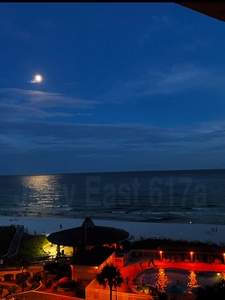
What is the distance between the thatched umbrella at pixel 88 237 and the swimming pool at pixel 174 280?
13.6 ft

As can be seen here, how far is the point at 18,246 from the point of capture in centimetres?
2525

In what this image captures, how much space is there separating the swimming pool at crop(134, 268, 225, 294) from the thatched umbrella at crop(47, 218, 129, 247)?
416 centimetres

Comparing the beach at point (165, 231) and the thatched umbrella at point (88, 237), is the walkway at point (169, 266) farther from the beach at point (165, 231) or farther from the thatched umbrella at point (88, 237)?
the beach at point (165, 231)

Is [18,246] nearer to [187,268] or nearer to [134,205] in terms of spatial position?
[187,268]

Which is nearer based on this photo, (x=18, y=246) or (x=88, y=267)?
(x=88, y=267)

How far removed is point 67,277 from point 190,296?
5.78 metres

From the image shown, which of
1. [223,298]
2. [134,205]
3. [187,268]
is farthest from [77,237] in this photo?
[134,205]

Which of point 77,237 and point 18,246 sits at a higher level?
point 77,237

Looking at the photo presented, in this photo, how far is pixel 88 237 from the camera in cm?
1919

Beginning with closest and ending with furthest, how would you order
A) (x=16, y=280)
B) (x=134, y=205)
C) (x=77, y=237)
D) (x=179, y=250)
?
(x=16, y=280)
(x=179, y=250)
(x=77, y=237)
(x=134, y=205)

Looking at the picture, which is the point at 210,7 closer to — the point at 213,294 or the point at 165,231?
the point at 213,294

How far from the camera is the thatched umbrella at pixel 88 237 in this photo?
1883cm

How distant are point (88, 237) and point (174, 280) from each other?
21.8ft

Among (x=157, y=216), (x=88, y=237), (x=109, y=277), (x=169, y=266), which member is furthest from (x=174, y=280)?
(x=157, y=216)
